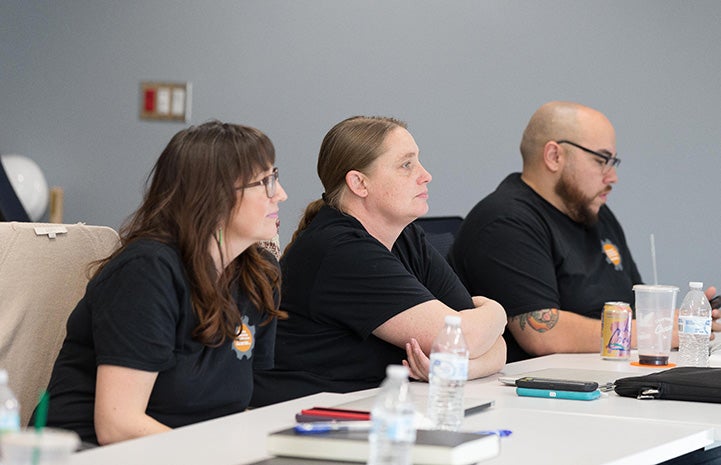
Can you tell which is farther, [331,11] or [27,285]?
[331,11]

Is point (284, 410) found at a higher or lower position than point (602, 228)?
lower

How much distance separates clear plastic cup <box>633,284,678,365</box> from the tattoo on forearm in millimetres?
273

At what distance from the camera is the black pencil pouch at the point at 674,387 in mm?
2121

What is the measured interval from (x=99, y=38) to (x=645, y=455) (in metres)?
3.78

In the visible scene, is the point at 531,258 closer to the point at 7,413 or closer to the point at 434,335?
the point at 434,335

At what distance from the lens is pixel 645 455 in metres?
1.63

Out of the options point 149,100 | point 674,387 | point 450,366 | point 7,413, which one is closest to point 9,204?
point 149,100

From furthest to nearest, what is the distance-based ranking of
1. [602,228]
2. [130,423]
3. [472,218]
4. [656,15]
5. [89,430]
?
[656,15] → [602,228] → [472,218] → [89,430] → [130,423]

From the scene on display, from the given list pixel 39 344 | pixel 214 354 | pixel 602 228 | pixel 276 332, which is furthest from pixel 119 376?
pixel 602 228

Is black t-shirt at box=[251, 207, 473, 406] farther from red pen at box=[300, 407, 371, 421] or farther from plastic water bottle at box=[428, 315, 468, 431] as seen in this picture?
red pen at box=[300, 407, 371, 421]

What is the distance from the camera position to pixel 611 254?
138 inches

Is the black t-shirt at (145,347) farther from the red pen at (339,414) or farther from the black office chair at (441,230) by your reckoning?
the black office chair at (441,230)

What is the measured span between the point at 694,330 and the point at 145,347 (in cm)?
145

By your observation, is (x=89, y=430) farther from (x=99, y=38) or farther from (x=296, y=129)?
(x=99, y=38)
